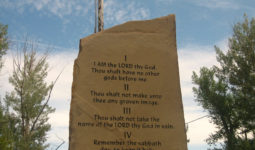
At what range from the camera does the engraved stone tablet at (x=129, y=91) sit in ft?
11.9

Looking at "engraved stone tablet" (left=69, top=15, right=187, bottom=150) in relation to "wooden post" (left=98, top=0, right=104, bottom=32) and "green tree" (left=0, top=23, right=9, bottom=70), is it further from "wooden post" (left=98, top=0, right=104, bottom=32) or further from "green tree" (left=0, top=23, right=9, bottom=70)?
"green tree" (left=0, top=23, right=9, bottom=70)

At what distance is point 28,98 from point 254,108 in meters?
13.7

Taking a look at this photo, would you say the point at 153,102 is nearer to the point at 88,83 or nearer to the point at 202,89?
the point at 88,83

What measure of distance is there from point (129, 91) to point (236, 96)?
14422 millimetres

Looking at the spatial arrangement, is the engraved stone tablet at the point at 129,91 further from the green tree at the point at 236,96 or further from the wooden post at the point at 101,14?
the green tree at the point at 236,96

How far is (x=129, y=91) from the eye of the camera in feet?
13.0

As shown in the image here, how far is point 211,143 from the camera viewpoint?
1772cm

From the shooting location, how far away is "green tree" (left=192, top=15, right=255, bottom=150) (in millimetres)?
15273

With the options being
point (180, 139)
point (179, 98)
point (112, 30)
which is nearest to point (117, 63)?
point (112, 30)

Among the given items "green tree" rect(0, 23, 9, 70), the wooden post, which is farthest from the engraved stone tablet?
"green tree" rect(0, 23, 9, 70)

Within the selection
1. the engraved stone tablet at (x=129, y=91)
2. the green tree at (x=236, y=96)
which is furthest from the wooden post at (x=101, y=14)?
the green tree at (x=236, y=96)

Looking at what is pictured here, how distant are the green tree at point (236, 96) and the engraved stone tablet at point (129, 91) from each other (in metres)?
12.3

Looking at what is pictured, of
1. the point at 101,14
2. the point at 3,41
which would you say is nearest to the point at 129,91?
the point at 101,14

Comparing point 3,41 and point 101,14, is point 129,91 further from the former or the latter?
point 3,41
